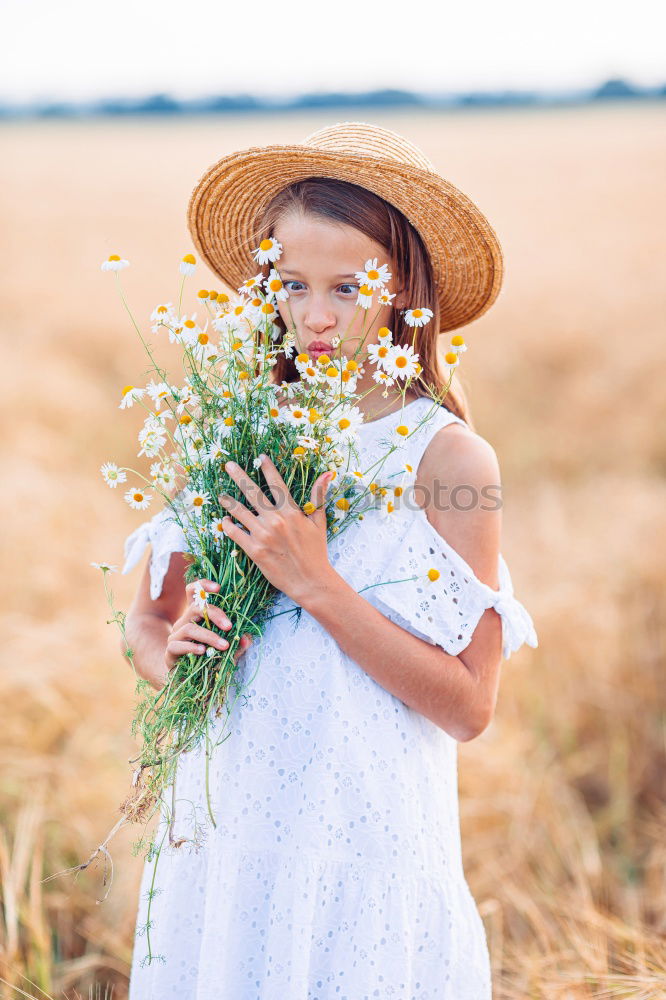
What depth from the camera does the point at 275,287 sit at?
165 cm

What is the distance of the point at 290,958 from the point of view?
1.55 m

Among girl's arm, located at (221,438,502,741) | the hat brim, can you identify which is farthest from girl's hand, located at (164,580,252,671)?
the hat brim

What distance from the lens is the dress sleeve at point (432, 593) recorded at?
166 cm

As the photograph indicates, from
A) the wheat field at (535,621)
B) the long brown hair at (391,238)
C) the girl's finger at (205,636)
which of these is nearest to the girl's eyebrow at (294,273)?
the long brown hair at (391,238)

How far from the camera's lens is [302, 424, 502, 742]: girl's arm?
1.58m

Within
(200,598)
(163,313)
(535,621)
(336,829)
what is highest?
(535,621)

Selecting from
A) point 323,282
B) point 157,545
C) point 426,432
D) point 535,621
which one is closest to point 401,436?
point 426,432

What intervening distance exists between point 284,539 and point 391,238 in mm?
670

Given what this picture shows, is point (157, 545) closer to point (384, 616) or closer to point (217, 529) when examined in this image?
point (217, 529)

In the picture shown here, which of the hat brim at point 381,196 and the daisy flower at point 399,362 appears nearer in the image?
the daisy flower at point 399,362

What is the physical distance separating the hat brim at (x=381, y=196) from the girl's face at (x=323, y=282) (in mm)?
110

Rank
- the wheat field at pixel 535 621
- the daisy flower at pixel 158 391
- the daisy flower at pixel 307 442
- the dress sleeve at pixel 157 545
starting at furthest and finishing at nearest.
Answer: the wheat field at pixel 535 621 < the dress sleeve at pixel 157 545 < the daisy flower at pixel 158 391 < the daisy flower at pixel 307 442

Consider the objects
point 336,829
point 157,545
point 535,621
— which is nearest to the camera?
point 336,829

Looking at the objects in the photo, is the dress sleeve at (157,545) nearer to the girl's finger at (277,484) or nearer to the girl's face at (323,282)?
the girl's finger at (277,484)
